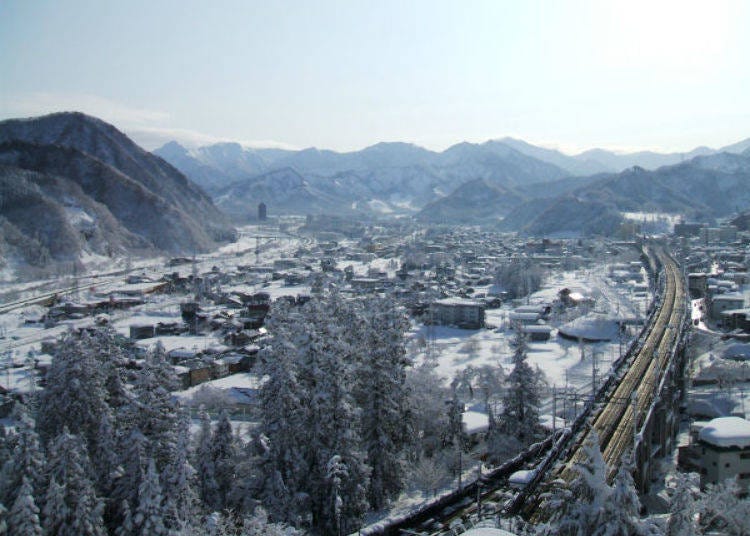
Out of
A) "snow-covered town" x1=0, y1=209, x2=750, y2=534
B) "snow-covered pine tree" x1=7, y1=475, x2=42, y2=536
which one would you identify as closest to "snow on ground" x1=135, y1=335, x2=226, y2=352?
"snow-covered town" x1=0, y1=209, x2=750, y2=534

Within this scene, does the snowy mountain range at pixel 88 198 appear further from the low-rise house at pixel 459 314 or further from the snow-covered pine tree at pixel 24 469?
the snow-covered pine tree at pixel 24 469

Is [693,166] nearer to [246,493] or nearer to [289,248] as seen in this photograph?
[289,248]

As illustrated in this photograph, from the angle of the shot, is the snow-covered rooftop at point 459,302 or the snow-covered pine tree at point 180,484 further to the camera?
the snow-covered rooftop at point 459,302

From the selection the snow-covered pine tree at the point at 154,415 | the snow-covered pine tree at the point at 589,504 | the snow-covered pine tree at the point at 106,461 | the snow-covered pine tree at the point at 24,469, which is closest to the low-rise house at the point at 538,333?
the snow-covered pine tree at the point at 154,415

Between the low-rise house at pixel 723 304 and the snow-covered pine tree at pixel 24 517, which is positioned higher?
the snow-covered pine tree at pixel 24 517

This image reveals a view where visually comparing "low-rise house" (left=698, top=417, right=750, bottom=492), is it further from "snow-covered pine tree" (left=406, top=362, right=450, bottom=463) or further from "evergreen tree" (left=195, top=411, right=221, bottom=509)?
"evergreen tree" (left=195, top=411, right=221, bottom=509)

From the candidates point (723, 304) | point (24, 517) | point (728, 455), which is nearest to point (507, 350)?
point (723, 304)

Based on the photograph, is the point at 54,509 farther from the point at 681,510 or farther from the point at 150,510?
the point at 681,510
